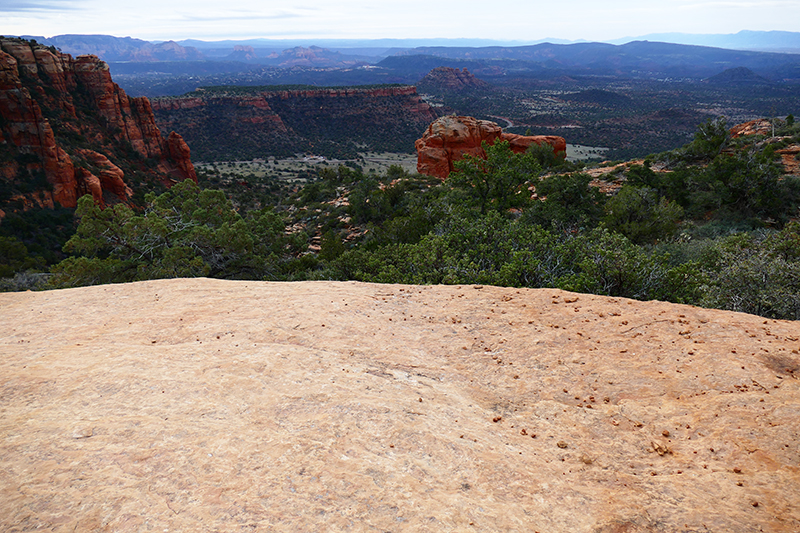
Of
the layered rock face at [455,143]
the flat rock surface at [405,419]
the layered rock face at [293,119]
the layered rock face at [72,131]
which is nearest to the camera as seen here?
the flat rock surface at [405,419]

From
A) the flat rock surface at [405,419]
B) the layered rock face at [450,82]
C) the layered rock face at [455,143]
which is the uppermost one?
the layered rock face at [450,82]

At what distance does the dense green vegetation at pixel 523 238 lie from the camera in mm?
11461

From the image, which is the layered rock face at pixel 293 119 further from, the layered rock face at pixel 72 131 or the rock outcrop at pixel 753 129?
the rock outcrop at pixel 753 129

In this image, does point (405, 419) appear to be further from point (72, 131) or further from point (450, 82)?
point (450, 82)

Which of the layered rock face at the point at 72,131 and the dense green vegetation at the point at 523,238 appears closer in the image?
the dense green vegetation at the point at 523,238

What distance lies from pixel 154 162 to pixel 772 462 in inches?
2340

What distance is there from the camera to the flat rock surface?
13.6ft

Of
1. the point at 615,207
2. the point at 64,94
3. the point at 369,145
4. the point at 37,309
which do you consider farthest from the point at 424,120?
the point at 37,309

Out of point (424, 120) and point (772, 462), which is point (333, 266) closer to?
point (772, 462)

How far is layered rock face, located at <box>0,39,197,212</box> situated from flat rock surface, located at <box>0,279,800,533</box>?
3530 cm

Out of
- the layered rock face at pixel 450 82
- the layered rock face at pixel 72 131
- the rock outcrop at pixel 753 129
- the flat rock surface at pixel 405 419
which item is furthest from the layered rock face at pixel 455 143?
the layered rock face at pixel 450 82

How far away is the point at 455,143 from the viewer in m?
47.1

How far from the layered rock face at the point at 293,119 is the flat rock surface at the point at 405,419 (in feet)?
274

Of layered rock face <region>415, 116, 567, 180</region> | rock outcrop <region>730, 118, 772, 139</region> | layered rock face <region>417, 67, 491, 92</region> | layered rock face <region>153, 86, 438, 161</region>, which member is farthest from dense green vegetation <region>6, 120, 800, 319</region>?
layered rock face <region>417, 67, 491, 92</region>
